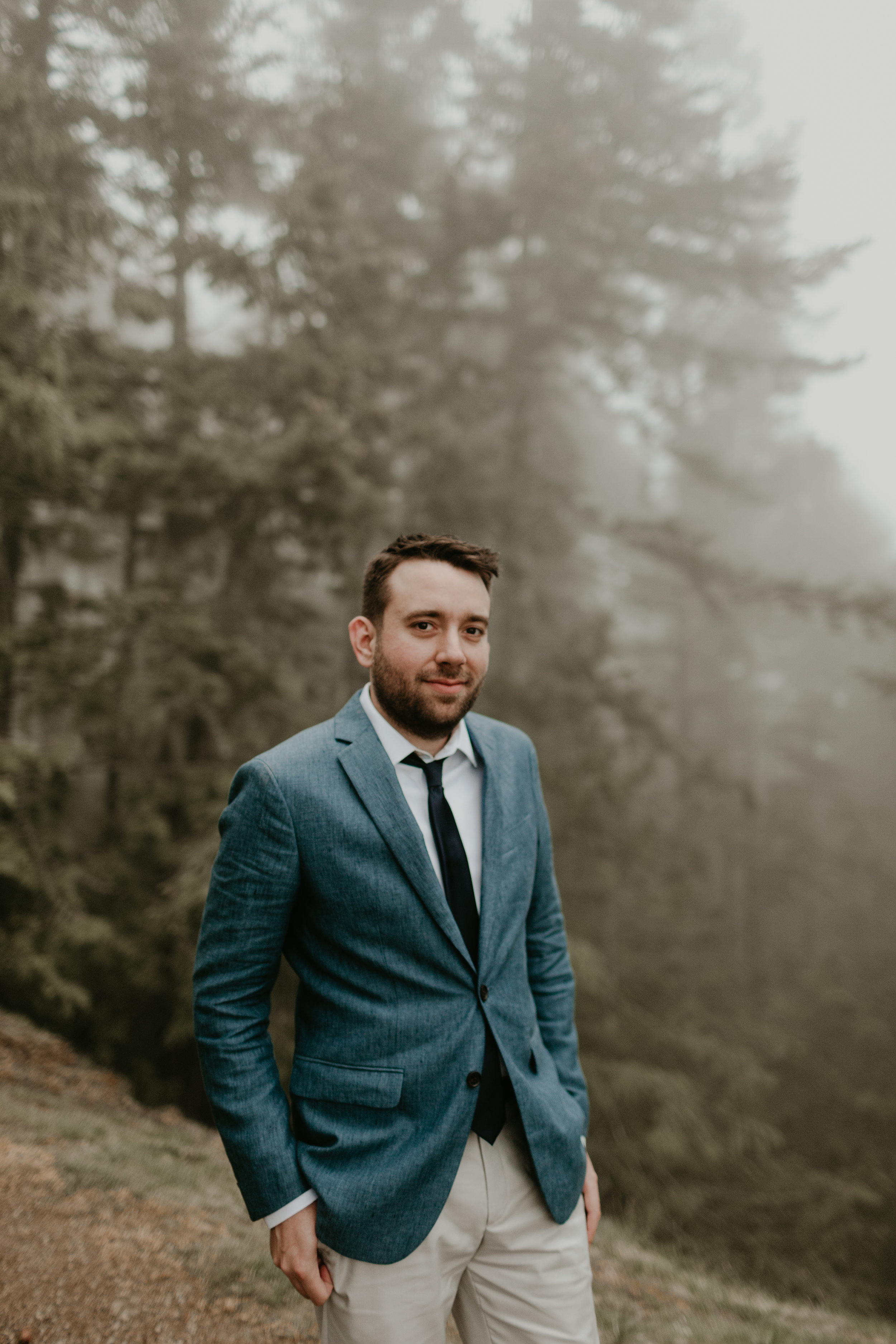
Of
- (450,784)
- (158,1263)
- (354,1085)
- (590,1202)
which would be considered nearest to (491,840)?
(450,784)

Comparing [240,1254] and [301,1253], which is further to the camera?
[240,1254]

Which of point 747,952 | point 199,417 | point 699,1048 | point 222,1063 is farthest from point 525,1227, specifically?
point 747,952

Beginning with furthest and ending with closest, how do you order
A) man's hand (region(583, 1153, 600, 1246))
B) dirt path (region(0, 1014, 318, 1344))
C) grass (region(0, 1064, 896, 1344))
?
grass (region(0, 1064, 896, 1344)) → dirt path (region(0, 1014, 318, 1344)) → man's hand (region(583, 1153, 600, 1246))

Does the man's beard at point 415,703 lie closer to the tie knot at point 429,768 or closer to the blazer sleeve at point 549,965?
the tie knot at point 429,768

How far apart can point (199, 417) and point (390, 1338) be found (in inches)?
272

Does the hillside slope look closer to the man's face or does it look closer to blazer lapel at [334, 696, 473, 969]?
blazer lapel at [334, 696, 473, 969]

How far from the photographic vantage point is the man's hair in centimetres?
200

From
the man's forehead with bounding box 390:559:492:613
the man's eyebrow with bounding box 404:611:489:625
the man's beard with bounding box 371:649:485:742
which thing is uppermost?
the man's forehead with bounding box 390:559:492:613

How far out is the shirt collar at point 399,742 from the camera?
2023 mm

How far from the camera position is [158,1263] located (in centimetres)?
325

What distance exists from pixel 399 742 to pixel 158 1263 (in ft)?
8.86

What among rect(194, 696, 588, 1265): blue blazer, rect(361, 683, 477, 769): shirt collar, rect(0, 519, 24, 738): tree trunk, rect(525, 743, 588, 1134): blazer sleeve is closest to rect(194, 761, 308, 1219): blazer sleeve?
rect(194, 696, 588, 1265): blue blazer

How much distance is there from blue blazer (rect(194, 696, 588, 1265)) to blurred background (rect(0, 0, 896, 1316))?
392 centimetres

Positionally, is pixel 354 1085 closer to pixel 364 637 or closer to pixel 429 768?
pixel 429 768
